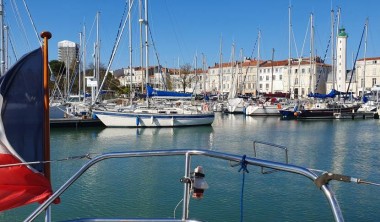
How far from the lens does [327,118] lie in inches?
2146

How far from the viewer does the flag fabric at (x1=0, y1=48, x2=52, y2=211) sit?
4.65 m

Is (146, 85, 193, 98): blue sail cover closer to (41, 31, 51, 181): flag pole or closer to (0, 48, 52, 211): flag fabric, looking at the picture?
(41, 31, 51, 181): flag pole

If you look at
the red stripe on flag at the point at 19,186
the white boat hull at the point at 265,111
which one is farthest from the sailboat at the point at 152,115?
the red stripe on flag at the point at 19,186

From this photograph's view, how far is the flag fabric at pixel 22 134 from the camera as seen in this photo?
15.3ft

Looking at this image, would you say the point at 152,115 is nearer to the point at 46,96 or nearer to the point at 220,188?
the point at 220,188

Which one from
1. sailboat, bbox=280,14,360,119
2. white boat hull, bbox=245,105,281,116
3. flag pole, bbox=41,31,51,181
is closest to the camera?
flag pole, bbox=41,31,51,181

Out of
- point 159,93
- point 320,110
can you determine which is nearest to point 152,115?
point 159,93

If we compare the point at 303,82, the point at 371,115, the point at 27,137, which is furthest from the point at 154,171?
the point at 303,82

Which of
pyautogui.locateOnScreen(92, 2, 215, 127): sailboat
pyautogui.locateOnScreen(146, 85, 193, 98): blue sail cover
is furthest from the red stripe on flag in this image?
pyautogui.locateOnScreen(146, 85, 193, 98): blue sail cover

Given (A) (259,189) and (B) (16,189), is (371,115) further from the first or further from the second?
(B) (16,189)

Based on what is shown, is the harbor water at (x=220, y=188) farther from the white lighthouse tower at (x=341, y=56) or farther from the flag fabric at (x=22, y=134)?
the white lighthouse tower at (x=341, y=56)

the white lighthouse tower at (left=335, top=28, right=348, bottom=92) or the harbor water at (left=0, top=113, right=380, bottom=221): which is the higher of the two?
the white lighthouse tower at (left=335, top=28, right=348, bottom=92)

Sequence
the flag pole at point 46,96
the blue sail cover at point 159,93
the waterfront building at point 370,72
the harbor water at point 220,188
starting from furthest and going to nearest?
the waterfront building at point 370,72, the blue sail cover at point 159,93, the harbor water at point 220,188, the flag pole at point 46,96

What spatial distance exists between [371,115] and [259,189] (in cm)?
4808
